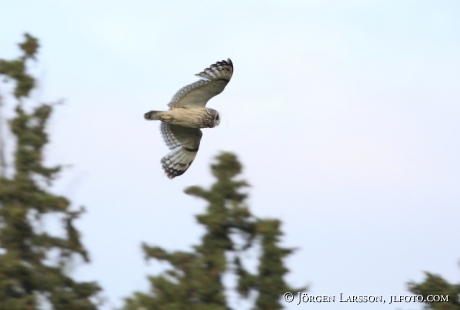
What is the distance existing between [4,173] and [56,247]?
41.2 inches

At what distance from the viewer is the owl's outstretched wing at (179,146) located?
45.1 ft

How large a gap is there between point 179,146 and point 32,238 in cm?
532

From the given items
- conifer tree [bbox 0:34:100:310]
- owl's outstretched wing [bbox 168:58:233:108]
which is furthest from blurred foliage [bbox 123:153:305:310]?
owl's outstretched wing [bbox 168:58:233:108]

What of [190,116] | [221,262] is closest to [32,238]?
[221,262]

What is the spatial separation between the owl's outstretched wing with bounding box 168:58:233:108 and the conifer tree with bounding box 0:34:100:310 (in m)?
3.33

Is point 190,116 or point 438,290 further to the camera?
point 190,116

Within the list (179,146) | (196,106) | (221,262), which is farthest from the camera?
(179,146)

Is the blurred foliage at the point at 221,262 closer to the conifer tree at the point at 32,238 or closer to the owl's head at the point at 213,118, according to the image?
the conifer tree at the point at 32,238

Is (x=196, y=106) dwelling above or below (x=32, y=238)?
above

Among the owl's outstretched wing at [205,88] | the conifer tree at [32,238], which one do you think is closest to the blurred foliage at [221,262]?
the conifer tree at [32,238]

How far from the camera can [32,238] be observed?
29.1 feet

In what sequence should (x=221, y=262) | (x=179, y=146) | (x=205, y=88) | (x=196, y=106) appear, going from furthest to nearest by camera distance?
(x=179, y=146), (x=196, y=106), (x=205, y=88), (x=221, y=262)

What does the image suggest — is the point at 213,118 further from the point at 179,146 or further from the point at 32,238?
the point at 32,238

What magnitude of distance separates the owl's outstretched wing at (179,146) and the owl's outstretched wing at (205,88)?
2.45 ft
